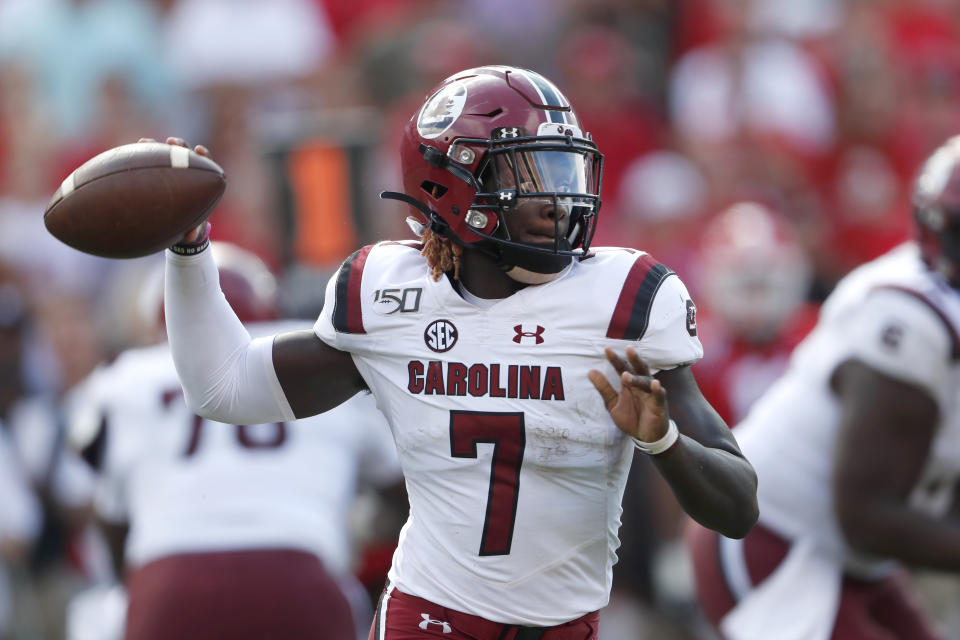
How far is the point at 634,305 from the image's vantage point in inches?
121

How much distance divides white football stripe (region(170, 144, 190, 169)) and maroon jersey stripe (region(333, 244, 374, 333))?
0.42 m

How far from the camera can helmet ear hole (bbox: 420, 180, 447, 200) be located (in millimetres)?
3246

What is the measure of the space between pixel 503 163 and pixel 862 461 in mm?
1720

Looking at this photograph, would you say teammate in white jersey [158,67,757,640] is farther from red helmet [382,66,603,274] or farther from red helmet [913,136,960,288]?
red helmet [913,136,960,288]

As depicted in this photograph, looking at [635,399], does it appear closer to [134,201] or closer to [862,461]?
[134,201]

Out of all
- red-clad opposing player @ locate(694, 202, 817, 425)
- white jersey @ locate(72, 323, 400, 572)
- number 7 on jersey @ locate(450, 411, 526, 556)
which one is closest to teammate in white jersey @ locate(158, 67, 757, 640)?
number 7 on jersey @ locate(450, 411, 526, 556)

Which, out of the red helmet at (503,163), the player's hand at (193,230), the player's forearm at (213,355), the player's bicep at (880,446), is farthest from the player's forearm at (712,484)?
the player's bicep at (880,446)

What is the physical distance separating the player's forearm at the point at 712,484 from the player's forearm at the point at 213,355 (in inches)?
36.3

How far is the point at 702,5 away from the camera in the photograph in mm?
10102

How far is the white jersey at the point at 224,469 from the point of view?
4746mm

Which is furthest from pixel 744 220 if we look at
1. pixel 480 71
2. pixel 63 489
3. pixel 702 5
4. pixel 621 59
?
pixel 480 71

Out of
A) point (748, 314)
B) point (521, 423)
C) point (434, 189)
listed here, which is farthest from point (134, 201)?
point (748, 314)

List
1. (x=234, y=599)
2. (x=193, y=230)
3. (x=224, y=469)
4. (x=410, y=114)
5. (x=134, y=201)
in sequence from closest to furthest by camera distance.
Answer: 1. (x=134, y=201)
2. (x=193, y=230)
3. (x=234, y=599)
4. (x=224, y=469)
5. (x=410, y=114)

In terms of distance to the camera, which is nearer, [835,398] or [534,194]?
[534,194]
